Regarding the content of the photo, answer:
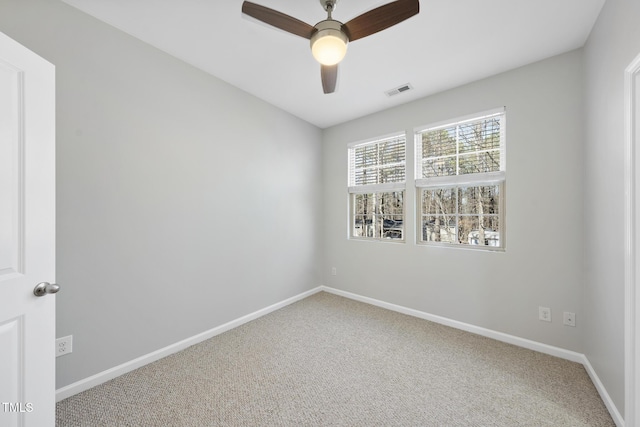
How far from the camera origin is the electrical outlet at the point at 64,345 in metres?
1.64

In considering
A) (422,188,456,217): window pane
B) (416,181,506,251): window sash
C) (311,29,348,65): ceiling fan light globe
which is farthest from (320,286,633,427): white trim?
(311,29,348,65): ceiling fan light globe

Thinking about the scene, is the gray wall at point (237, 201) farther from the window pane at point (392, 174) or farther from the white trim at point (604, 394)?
the window pane at point (392, 174)

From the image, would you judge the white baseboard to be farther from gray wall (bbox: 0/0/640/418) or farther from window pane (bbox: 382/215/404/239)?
window pane (bbox: 382/215/404/239)

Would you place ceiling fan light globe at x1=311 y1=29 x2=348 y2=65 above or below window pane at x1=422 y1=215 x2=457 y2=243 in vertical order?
above

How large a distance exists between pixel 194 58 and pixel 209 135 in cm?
68

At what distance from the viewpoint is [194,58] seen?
228 cm

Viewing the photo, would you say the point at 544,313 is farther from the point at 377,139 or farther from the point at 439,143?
the point at 377,139

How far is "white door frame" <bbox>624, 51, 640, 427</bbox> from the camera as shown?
1312 mm

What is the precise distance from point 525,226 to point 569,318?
32.8 inches

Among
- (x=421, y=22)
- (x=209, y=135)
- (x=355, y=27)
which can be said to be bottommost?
(x=209, y=135)

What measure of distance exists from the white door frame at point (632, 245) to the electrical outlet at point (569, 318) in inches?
33.5

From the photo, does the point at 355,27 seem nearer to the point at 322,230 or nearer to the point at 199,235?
the point at 199,235

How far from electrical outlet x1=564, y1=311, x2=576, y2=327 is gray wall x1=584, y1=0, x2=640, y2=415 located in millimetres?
80

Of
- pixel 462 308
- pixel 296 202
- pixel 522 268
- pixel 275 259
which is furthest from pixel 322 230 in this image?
pixel 522 268
